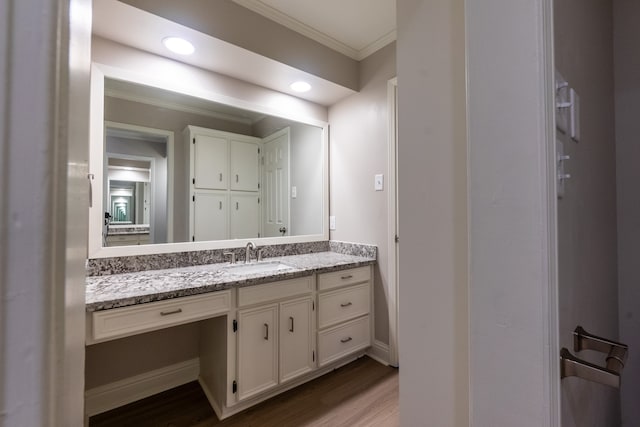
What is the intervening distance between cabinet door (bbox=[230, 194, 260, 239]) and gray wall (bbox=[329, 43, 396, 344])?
2.41 feet

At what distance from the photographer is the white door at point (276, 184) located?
8.09 ft

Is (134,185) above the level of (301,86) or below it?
below

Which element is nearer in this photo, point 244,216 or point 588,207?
point 588,207

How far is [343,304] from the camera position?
2158 mm

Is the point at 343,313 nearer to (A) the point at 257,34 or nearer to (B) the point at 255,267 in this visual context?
(B) the point at 255,267

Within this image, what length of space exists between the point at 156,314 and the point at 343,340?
131 cm

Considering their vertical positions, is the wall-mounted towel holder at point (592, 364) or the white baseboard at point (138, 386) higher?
the wall-mounted towel holder at point (592, 364)

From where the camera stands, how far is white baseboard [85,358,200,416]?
1711mm

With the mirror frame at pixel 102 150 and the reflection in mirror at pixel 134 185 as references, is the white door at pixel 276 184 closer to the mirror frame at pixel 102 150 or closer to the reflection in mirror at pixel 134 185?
the mirror frame at pixel 102 150

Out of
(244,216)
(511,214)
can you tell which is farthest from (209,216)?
(511,214)

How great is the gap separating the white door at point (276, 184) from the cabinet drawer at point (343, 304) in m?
0.73

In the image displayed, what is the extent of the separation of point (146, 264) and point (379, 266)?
1.67m

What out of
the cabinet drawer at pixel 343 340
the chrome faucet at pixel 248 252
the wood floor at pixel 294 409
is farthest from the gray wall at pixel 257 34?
the wood floor at pixel 294 409

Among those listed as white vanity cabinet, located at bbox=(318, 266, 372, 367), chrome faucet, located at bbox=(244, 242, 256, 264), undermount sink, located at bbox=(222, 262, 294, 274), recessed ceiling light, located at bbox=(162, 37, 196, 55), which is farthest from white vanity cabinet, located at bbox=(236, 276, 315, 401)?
recessed ceiling light, located at bbox=(162, 37, 196, 55)
